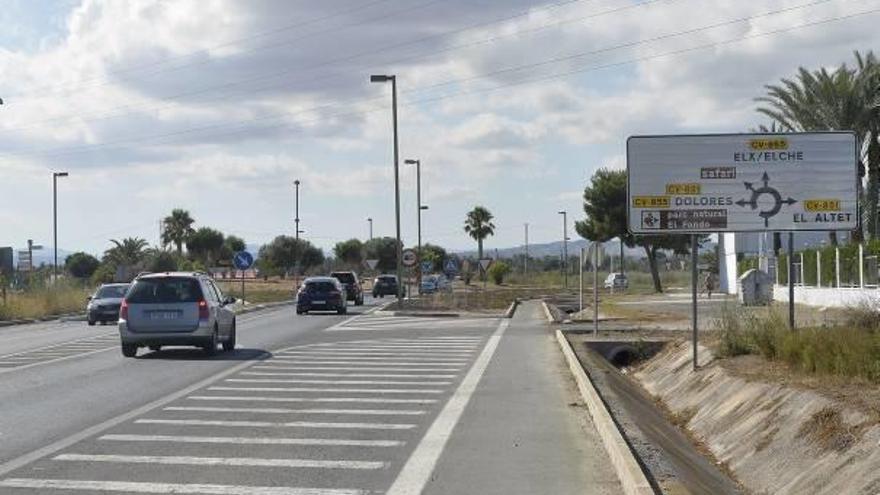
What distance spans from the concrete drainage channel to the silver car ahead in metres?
6.92

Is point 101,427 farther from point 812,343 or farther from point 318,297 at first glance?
point 318,297

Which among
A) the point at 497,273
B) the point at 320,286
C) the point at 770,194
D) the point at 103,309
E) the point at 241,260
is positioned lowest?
the point at 103,309

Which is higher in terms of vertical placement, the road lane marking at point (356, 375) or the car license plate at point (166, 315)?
the car license plate at point (166, 315)

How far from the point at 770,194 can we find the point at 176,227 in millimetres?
91807

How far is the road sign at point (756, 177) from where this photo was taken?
17406 mm

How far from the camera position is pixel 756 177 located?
17.5m

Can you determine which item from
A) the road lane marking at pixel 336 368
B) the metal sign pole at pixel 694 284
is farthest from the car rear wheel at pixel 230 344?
the metal sign pole at pixel 694 284

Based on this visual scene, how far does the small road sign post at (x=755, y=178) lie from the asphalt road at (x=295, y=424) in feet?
11.4

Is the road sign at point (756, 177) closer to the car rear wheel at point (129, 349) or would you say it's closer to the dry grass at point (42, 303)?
the car rear wheel at point (129, 349)

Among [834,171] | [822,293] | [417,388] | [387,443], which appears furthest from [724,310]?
[822,293]

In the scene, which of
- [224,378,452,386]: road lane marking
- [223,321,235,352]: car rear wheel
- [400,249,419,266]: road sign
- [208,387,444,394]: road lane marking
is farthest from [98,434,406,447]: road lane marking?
[400,249,419,266]: road sign

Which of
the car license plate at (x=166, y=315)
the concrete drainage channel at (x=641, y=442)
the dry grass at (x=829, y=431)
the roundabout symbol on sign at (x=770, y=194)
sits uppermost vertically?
the roundabout symbol on sign at (x=770, y=194)

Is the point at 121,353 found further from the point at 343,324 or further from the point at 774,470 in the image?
the point at 774,470

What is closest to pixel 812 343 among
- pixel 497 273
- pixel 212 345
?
pixel 212 345
